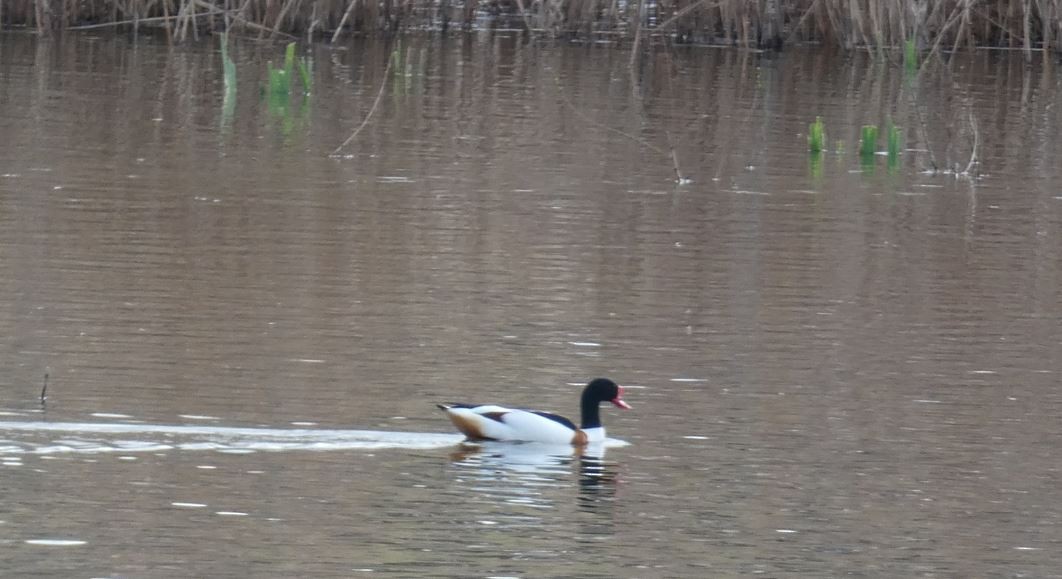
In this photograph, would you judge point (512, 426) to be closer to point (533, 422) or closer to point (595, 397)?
point (533, 422)

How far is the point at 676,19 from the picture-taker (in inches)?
1095

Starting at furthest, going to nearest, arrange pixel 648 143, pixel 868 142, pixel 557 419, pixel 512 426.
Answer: pixel 648 143 → pixel 868 142 → pixel 557 419 → pixel 512 426

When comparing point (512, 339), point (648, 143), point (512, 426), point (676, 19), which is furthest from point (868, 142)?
point (512, 426)

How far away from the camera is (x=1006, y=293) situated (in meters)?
12.7

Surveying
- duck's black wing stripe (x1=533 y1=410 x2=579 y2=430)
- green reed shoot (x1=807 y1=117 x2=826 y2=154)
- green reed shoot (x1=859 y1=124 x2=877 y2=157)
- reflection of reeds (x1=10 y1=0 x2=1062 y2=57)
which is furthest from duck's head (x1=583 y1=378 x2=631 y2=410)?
reflection of reeds (x1=10 y1=0 x2=1062 y2=57)

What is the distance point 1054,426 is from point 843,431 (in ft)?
3.16

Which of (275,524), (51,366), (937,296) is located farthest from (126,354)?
(937,296)

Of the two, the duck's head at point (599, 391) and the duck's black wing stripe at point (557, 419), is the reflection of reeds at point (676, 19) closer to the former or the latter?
the duck's head at point (599, 391)

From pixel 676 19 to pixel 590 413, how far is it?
1909 centimetres

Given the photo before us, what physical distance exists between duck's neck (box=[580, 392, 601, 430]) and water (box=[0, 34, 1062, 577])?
0.51ft

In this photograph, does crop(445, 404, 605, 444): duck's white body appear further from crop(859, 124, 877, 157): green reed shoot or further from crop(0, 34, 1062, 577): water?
crop(859, 124, 877, 157): green reed shoot

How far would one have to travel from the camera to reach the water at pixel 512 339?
745 centimetres

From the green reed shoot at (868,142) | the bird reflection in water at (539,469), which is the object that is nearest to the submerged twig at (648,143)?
the green reed shoot at (868,142)

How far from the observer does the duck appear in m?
8.85
